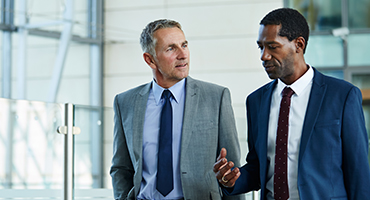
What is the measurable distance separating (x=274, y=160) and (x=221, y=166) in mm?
209

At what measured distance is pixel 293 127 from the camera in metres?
1.87

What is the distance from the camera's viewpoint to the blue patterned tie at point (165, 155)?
221 cm

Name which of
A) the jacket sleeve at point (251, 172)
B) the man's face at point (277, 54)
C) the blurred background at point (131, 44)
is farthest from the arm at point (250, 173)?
the blurred background at point (131, 44)

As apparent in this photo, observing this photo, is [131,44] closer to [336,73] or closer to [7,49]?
[7,49]

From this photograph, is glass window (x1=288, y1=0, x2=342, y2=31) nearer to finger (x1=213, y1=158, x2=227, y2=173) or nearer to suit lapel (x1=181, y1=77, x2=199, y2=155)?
suit lapel (x1=181, y1=77, x2=199, y2=155)

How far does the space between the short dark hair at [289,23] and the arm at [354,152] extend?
1.02 ft

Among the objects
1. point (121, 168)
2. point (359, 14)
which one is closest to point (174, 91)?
point (121, 168)

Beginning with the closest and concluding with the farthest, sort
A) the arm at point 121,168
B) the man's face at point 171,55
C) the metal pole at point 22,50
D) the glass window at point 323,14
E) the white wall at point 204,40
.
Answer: the man's face at point 171,55 < the arm at point 121,168 < the metal pole at point 22,50 < the glass window at point 323,14 < the white wall at point 204,40

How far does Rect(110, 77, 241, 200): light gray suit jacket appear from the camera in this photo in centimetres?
226

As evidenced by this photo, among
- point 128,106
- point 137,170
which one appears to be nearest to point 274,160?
point 137,170

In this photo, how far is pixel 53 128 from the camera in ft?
9.75

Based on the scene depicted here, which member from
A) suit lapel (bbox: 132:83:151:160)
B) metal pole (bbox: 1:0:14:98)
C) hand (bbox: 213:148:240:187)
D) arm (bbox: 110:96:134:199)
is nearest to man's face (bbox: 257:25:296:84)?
hand (bbox: 213:148:240:187)

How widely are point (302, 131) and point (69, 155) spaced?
5.40 ft

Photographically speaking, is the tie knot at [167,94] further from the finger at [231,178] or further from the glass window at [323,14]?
the glass window at [323,14]
